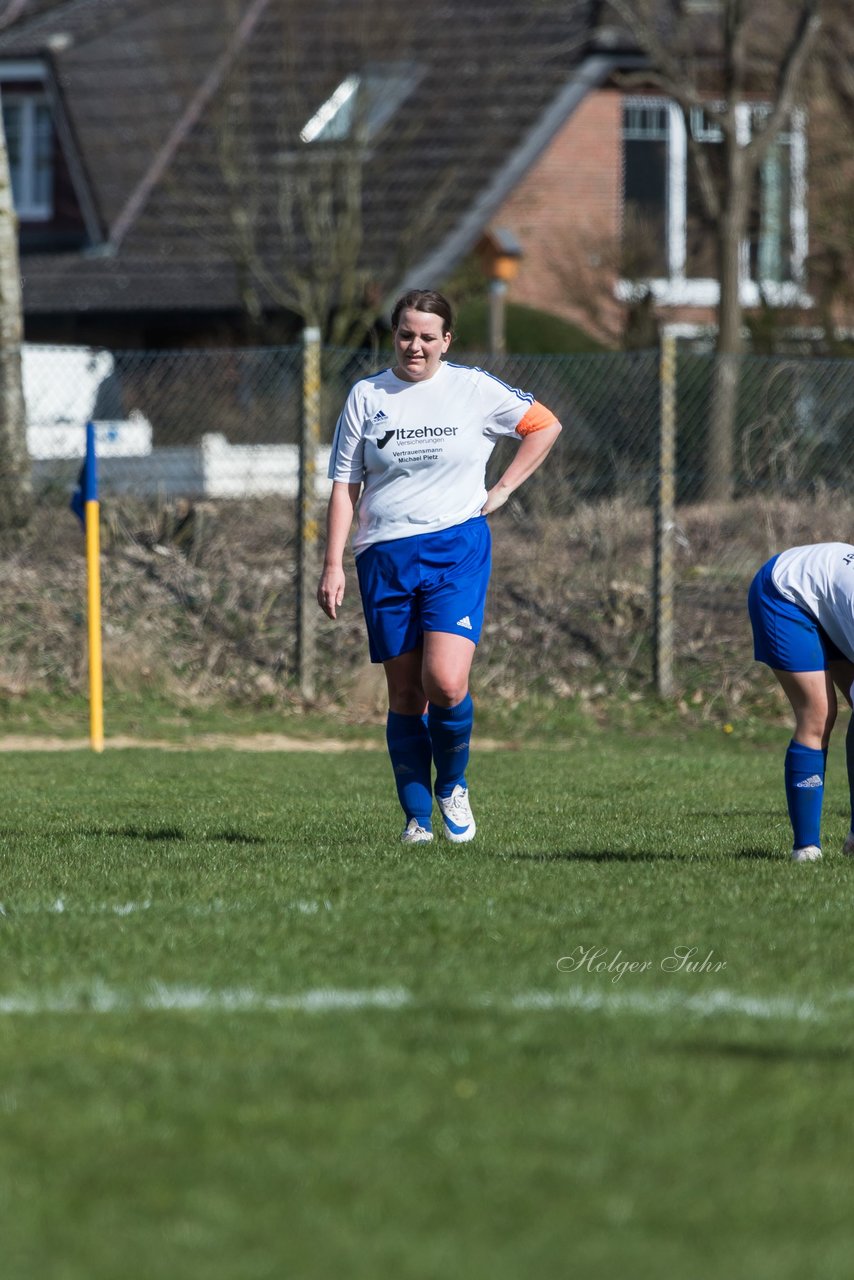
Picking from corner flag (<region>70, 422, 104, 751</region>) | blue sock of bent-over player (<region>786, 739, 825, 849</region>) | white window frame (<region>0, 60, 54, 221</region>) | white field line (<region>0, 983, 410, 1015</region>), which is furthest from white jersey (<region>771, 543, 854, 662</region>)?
white window frame (<region>0, 60, 54, 221</region>)

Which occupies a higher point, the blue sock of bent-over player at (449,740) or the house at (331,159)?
the blue sock of bent-over player at (449,740)

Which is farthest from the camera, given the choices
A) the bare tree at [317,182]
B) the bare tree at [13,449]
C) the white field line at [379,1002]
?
the bare tree at [317,182]

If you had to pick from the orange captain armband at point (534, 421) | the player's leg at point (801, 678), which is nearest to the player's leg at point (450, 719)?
the orange captain armband at point (534, 421)

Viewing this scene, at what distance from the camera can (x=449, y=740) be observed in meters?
7.37

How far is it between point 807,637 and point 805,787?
54cm

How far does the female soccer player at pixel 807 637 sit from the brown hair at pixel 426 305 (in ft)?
4.90

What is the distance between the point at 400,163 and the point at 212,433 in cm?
1181

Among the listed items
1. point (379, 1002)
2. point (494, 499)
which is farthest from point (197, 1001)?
point (494, 499)

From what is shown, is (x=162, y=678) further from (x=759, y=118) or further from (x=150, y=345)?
(x=150, y=345)

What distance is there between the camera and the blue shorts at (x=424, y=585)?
23.5 ft

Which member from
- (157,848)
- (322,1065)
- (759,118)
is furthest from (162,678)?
(759,118)

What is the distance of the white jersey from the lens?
658 cm

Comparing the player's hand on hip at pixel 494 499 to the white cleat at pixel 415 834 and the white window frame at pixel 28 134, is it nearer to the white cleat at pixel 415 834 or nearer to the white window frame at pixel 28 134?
the white cleat at pixel 415 834

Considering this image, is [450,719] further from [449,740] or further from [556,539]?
[556,539]
